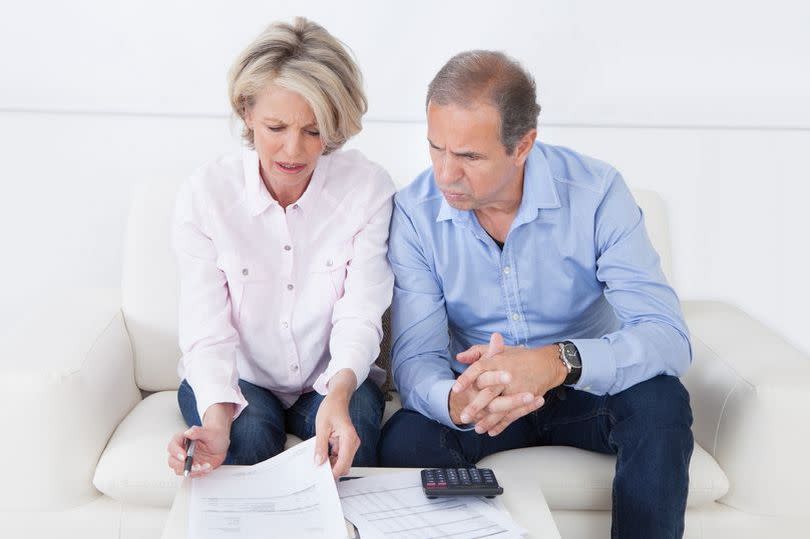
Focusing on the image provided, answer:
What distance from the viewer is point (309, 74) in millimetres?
1830

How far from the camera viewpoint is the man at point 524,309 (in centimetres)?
179

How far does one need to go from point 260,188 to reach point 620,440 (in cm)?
84

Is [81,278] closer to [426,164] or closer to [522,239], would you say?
[426,164]

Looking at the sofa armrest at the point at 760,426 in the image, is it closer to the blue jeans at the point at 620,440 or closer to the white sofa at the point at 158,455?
the white sofa at the point at 158,455

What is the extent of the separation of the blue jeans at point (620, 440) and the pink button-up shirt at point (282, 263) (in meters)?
0.17

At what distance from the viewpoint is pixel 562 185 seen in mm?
2023

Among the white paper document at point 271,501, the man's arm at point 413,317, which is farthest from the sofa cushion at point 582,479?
the white paper document at point 271,501

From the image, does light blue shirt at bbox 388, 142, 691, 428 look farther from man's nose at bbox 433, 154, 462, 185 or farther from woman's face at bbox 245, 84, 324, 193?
woman's face at bbox 245, 84, 324, 193

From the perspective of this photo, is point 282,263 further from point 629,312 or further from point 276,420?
point 629,312

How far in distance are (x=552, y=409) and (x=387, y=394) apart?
0.40m

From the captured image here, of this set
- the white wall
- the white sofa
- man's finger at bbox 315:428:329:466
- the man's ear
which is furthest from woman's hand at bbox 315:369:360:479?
the white wall

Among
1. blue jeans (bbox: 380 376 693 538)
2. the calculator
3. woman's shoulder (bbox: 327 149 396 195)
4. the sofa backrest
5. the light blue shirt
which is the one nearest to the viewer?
the calculator

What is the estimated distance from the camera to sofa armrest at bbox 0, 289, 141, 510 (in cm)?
188

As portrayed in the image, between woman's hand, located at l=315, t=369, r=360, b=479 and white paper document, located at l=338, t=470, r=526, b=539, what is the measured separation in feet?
0.13
